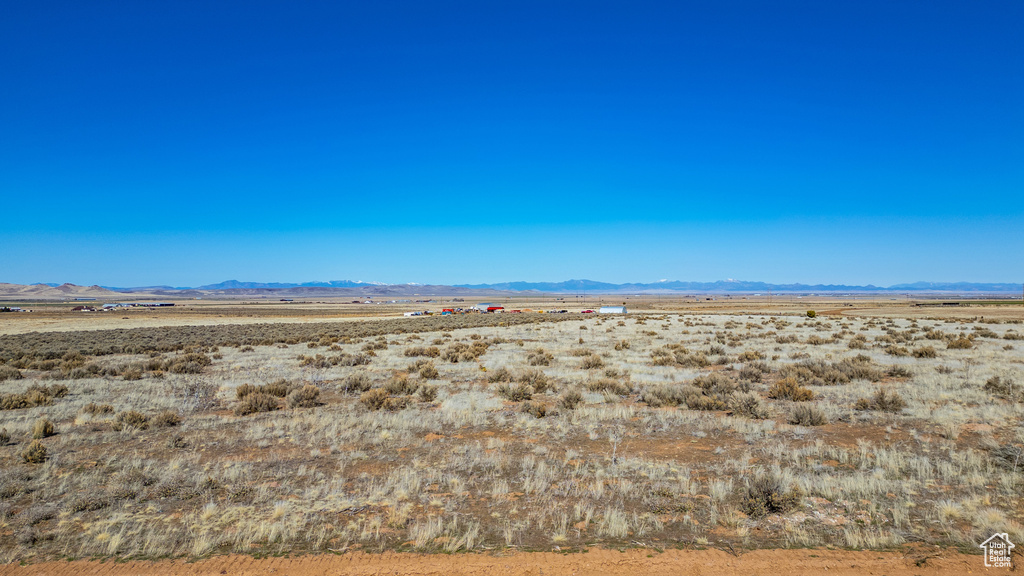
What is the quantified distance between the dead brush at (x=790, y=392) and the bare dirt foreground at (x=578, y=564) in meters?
8.26

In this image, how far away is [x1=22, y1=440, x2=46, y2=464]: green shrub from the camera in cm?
855

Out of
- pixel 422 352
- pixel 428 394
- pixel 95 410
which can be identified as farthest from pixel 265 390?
pixel 422 352

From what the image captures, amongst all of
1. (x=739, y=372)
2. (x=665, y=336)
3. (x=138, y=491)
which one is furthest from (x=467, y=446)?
(x=665, y=336)

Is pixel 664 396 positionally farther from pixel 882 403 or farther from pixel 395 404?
pixel 395 404

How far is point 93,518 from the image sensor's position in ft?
21.5

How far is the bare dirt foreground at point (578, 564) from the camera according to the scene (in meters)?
5.38

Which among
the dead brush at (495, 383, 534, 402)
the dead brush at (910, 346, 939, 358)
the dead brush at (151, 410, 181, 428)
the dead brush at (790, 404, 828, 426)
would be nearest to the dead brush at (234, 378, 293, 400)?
the dead brush at (151, 410, 181, 428)

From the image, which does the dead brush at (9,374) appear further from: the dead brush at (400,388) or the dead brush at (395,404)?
the dead brush at (395,404)

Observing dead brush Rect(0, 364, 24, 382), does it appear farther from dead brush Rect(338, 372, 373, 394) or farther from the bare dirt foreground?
the bare dirt foreground

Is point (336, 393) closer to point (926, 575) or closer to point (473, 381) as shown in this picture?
point (473, 381)

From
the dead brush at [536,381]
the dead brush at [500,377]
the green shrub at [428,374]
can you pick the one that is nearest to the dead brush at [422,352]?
the green shrub at [428,374]

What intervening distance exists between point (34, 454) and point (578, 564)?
9358 millimetres

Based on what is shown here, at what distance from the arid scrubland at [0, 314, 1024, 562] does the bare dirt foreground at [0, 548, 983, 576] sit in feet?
0.72

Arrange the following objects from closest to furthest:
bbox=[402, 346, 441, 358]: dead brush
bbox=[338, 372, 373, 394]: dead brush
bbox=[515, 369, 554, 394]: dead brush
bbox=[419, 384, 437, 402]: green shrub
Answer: bbox=[419, 384, 437, 402]: green shrub, bbox=[515, 369, 554, 394]: dead brush, bbox=[338, 372, 373, 394]: dead brush, bbox=[402, 346, 441, 358]: dead brush
